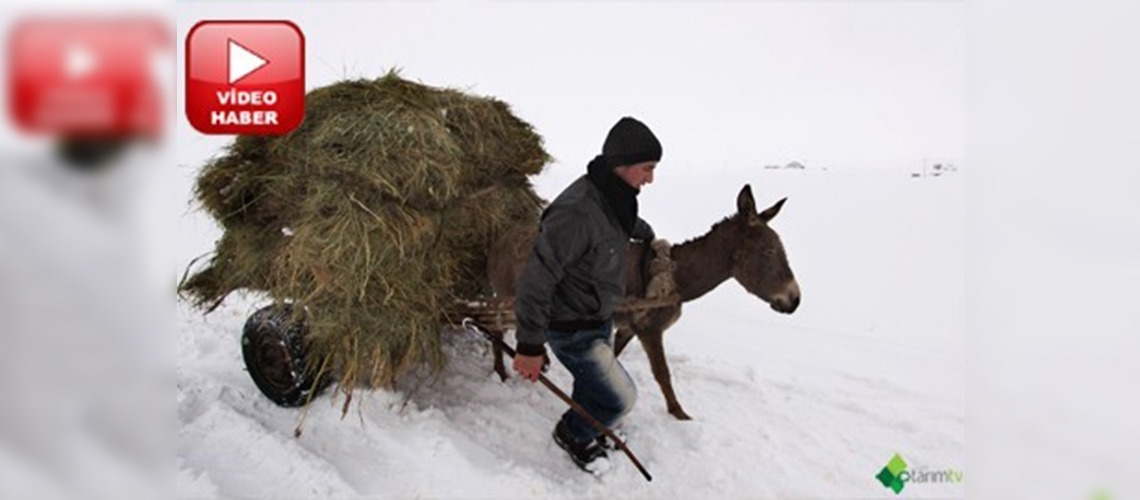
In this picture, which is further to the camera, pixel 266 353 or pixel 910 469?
pixel 266 353

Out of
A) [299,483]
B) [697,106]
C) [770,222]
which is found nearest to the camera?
[299,483]

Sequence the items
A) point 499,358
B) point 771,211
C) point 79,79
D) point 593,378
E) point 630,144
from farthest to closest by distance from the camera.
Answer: point 499,358 < point 771,211 < point 593,378 < point 630,144 < point 79,79

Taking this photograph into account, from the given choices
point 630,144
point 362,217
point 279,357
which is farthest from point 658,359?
point 279,357

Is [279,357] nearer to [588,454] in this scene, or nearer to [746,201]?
[588,454]

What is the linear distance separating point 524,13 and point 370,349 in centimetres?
128

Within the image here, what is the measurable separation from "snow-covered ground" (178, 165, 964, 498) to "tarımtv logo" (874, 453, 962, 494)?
23mm

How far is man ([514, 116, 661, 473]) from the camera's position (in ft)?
7.36

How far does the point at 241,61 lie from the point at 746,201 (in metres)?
1.77

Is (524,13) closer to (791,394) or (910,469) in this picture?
(791,394)

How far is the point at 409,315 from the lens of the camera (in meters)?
2.46

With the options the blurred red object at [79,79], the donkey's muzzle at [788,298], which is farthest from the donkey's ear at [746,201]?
the blurred red object at [79,79]

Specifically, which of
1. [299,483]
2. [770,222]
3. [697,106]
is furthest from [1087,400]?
[299,483]

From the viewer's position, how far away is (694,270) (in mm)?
2830

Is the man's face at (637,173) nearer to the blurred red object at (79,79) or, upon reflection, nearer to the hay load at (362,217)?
the hay load at (362,217)
